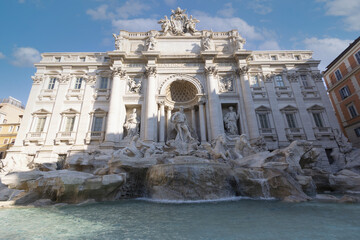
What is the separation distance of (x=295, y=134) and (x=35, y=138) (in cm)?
2358

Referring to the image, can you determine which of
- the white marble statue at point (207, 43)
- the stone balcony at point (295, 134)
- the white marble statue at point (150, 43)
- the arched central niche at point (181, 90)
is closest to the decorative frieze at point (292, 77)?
the stone balcony at point (295, 134)

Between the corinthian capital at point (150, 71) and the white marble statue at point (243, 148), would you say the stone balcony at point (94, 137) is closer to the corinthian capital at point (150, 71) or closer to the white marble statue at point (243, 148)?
the corinthian capital at point (150, 71)

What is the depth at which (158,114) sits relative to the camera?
15711 mm

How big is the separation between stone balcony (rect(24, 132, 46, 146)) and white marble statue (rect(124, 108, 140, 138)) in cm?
736

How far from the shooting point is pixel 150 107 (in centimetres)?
1528

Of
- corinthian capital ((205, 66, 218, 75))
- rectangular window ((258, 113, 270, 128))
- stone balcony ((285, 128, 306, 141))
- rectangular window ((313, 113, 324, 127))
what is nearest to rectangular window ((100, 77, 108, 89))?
corinthian capital ((205, 66, 218, 75))

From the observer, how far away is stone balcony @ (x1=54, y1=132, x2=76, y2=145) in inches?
577

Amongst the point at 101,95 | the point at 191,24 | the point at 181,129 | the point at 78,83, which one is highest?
the point at 191,24

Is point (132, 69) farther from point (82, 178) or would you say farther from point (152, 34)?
point (82, 178)

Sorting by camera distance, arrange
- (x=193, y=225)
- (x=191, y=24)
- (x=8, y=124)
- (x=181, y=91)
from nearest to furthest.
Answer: (x=193, y=225)
(x=181, y=91)
(x=191, y=24)
(x=8, y=124)

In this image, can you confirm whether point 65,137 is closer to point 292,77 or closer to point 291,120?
point 291,120

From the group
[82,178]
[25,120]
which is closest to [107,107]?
[25,120]

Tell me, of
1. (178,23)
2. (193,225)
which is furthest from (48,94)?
(193,225)

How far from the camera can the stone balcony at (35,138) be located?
14.6 m
